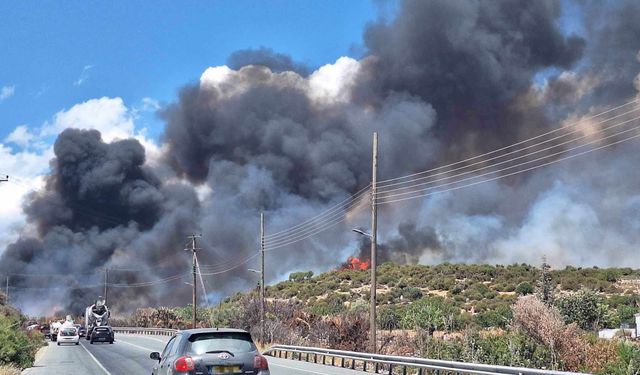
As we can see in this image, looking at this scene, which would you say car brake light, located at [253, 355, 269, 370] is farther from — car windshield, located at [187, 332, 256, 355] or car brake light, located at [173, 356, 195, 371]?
car brake light, located at [173, 356, 195, 371]

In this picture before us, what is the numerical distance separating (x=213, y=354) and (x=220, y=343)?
354 millimetres

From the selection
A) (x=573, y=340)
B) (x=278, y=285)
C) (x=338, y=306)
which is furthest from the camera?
(x=278, y=285)

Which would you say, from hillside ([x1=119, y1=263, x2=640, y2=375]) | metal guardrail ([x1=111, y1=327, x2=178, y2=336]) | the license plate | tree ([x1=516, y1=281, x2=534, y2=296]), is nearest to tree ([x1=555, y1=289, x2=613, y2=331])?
hillside ([x1=119, y1=263, x2=640, y2=375])

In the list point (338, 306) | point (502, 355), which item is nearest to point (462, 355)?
point (502, 355)

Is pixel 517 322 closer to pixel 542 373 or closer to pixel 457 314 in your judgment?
pixel 542 373

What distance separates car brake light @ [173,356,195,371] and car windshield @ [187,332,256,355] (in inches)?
7.7

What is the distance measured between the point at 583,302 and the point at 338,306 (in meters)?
29.2

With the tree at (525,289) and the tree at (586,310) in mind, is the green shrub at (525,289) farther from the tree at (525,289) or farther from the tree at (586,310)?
the tree at (586,310)

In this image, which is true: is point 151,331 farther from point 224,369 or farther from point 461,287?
point 224,369

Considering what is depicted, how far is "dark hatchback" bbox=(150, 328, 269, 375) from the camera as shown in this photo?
12.8 m

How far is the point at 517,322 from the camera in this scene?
100ft

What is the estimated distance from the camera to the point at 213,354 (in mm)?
12906

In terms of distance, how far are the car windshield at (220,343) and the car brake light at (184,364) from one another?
0.19m

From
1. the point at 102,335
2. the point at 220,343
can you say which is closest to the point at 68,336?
the point at 102,335
